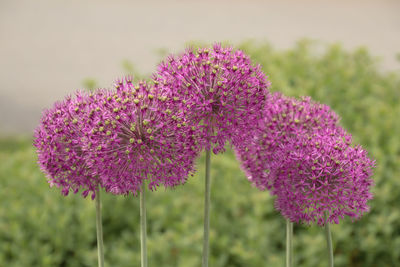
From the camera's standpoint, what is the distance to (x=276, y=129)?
2055 millimetres

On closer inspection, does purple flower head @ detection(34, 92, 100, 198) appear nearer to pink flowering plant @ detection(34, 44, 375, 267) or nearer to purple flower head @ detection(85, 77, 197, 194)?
pink flowering plant @ detection(34, 44, 375, 267)

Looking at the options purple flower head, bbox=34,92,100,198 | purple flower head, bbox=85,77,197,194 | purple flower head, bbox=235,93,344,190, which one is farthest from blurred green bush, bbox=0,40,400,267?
purple flower head, bbox=85,77,197,194

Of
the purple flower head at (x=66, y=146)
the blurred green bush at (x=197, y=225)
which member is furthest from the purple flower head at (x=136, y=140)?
the blurred green bush at (x=197, y=225)

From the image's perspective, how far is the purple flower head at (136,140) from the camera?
64.7 inches

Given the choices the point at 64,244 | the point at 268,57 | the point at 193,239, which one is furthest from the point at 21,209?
the point at 268,57

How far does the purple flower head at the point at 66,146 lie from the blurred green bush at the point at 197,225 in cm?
254

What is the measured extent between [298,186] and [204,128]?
413 millimetres

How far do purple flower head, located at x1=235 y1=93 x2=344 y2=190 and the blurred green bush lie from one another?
2.32 m

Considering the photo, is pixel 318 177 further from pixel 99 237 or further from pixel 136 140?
pixel 99 237

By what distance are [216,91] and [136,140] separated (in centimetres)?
35

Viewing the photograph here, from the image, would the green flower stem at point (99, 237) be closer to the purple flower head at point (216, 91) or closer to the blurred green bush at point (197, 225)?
the purple flower head at point (216, 91)

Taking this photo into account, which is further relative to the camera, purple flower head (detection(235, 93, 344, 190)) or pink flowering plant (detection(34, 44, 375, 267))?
purple flower head (detection(235, 93, 344, 190))

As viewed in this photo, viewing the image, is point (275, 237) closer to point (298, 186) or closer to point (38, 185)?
point (38, 185)

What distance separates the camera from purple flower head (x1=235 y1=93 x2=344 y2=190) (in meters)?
2.01
